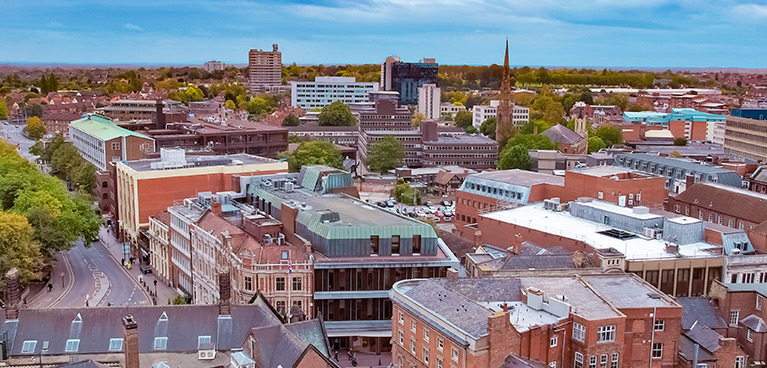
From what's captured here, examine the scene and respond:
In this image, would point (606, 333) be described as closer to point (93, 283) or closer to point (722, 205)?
point (722, 205)

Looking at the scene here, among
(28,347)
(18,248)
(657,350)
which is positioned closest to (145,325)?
(28,347)

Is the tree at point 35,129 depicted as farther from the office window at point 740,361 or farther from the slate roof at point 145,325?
the office window at point 740,361

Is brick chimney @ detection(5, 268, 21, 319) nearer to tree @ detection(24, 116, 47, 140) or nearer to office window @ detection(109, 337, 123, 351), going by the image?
→ office window @ detection(109, 337, 123, 351)

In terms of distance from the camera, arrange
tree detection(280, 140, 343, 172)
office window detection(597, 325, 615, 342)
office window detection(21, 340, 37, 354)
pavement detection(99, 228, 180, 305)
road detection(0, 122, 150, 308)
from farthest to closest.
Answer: tree detection(280, 140, 343, 172) < pavement detection(99, 228, 180, 305) < road detection(0, 122, 150, 308) < office window detection(21, 340, 37, 354) < office window detection(597, 325, 615, 342)

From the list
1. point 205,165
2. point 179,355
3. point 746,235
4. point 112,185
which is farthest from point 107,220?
point 746,235

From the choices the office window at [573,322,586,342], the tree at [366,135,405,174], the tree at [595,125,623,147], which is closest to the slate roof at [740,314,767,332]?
the office window at [573,322,586,342]

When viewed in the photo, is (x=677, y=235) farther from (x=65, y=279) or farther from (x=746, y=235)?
(x=65, y=279)
